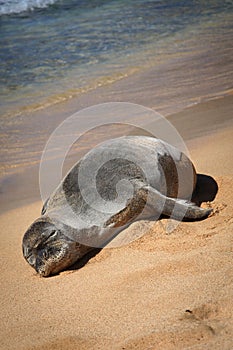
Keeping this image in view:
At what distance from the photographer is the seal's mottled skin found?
3594 mm

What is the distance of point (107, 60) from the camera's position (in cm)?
956

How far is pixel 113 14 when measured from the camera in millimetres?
13469

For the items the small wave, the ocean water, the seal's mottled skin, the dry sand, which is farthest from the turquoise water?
the dry sand

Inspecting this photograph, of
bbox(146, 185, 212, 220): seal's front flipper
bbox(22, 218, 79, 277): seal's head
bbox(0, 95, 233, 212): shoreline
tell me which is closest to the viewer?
bbox(22, 218, 79, 277): seal's head

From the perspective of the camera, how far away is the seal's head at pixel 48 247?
3555 millimetres

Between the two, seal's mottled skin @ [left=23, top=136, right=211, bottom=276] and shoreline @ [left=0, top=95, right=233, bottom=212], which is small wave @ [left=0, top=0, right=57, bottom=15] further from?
seal's mottled skin @ [left=23, top=136, right=211, bottom=276]

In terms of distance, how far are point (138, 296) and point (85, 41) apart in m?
8.62

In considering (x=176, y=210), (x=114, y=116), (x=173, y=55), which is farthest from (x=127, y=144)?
(x=173, y=55)

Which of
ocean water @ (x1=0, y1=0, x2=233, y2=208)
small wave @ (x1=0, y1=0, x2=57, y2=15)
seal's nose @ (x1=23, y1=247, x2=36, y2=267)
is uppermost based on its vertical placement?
seal's nose @ (x1=23, y1=247, x2=36, y2=267)

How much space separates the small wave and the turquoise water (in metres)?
0.18

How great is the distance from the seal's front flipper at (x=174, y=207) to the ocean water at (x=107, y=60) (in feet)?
6.93

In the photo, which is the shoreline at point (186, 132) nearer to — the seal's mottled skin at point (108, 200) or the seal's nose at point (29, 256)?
the seal's mottled skin at point (108, 200)

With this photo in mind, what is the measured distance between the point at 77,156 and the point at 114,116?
125 centimetres

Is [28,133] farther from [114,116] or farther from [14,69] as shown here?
[14,69]
